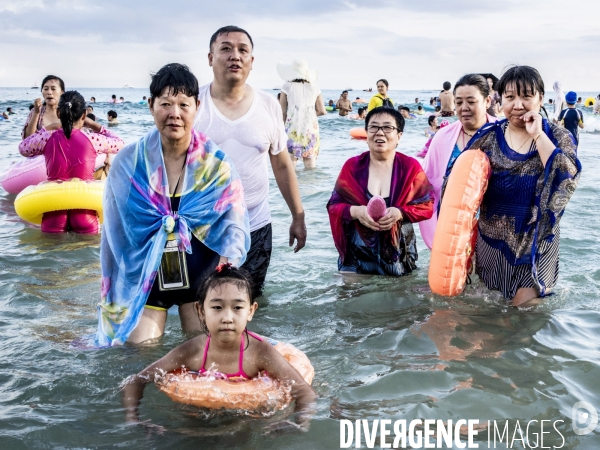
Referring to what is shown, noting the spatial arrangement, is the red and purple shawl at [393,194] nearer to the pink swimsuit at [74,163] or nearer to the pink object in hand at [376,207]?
the pink object in hand at [376,207]

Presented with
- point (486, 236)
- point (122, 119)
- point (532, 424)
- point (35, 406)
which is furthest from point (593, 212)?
point (122, 119)

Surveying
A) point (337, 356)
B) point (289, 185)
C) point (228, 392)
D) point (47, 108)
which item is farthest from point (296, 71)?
point (228, 392)

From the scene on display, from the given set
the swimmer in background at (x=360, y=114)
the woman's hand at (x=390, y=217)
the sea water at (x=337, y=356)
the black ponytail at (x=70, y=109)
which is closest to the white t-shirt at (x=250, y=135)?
the woman's hand at (x=390, y=217)

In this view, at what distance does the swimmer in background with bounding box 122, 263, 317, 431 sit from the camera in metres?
3.37

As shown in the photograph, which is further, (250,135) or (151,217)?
(250,135)

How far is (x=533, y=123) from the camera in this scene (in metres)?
4.54

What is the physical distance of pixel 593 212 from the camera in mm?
9219

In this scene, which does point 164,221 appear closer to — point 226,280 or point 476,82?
point 226,280

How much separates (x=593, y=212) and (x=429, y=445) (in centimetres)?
688

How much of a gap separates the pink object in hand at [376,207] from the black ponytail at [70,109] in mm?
3729

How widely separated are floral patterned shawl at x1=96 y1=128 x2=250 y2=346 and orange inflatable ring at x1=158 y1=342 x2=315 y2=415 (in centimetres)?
68

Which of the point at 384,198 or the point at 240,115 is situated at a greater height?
the point at 240,115

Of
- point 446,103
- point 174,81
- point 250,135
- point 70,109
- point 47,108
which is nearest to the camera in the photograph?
point 174,81

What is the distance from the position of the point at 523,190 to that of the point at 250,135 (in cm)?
187
